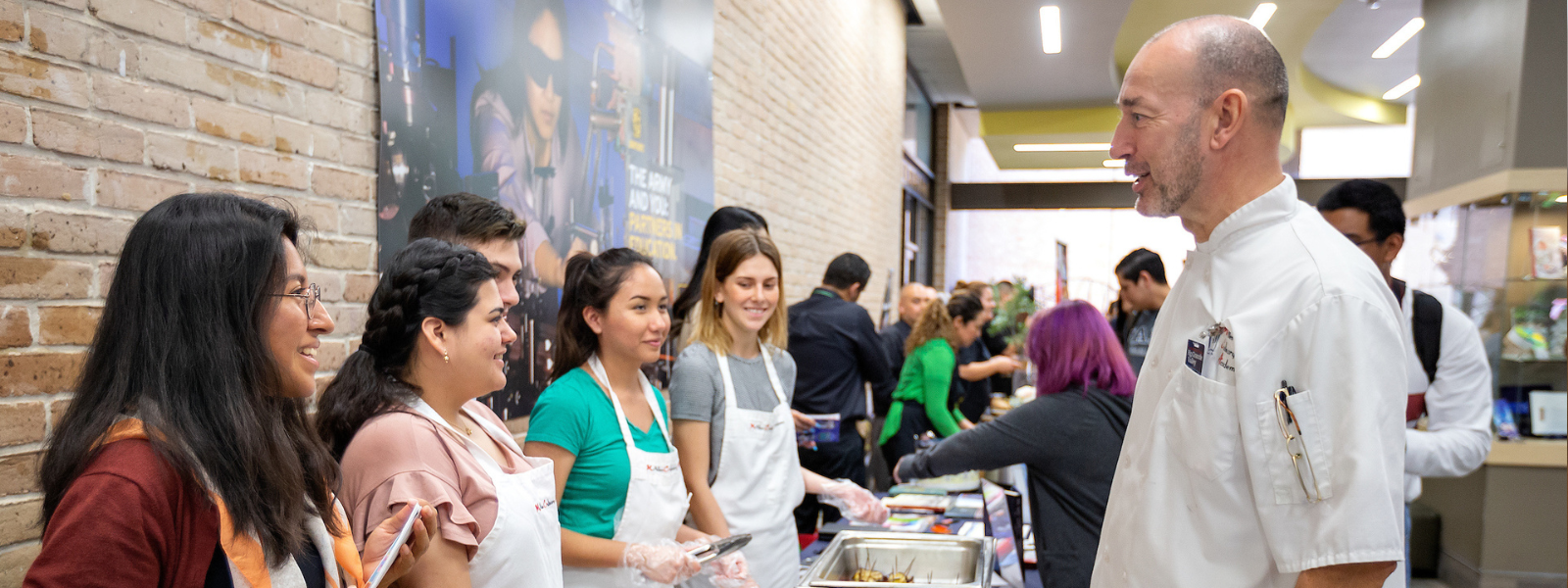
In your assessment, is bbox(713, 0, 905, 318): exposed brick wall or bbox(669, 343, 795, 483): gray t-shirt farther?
bbox(713, 0, 905, 318): exposed brick wall

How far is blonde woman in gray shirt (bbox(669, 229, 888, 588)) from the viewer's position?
7.50 feet

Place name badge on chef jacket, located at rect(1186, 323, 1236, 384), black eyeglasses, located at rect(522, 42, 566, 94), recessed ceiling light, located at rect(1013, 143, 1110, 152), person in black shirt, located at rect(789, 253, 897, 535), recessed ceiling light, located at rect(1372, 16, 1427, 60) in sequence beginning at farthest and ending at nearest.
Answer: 1. recessed ceiling light, located at rect(1013, 143, 1110, 152)
2. recessed ceiling light, located at rect(1372, 16, 1427, 60)
3. person in black shirt, located at rect(789, 253, 897, 535)
4. black eyeglasses, located at rect(522, 42, 566, 94)
5. name badge on chef jacket, located at rect(1186, 323, 1236, 384)

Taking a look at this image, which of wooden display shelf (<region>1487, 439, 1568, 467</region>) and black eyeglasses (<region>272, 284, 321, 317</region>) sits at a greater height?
black eyeglasses (<region>272, 284, 321, 317</region>)

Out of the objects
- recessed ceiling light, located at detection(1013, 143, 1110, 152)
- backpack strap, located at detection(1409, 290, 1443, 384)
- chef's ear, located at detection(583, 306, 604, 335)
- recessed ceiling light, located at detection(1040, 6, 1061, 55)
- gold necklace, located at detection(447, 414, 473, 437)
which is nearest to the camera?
gold necklace, located at detection(447, 414, 473, 437)

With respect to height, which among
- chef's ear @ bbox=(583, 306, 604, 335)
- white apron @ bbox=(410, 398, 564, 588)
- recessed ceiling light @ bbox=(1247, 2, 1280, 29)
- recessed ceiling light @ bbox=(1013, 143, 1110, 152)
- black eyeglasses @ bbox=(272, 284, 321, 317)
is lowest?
white apron @ bbox=(410, 398, 564, 588)

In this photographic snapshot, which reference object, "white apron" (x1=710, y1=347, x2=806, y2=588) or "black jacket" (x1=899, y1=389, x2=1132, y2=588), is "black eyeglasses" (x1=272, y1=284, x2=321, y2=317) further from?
"black jacket" (x1=899, y1=389, x2=1132, y2=588)

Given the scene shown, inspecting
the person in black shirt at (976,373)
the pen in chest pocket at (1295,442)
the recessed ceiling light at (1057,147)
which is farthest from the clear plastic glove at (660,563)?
the recessed ceiling light at (1057,147)

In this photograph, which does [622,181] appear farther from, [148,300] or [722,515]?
[148,300]

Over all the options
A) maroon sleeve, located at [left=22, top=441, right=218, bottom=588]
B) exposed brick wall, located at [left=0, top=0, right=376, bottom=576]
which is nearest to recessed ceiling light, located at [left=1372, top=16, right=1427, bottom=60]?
exposed brick wall, located at [left=0, top=0, right=376, bottom=576]

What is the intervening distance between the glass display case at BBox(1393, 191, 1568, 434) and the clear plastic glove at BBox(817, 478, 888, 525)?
12.5 ft

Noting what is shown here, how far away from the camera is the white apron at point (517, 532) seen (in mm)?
1390

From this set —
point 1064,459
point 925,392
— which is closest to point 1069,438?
point 1064,459

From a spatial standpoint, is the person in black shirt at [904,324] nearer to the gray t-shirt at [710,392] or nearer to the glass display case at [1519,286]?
the glass display case at [1519,286]

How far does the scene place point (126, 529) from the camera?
35.1 inches
